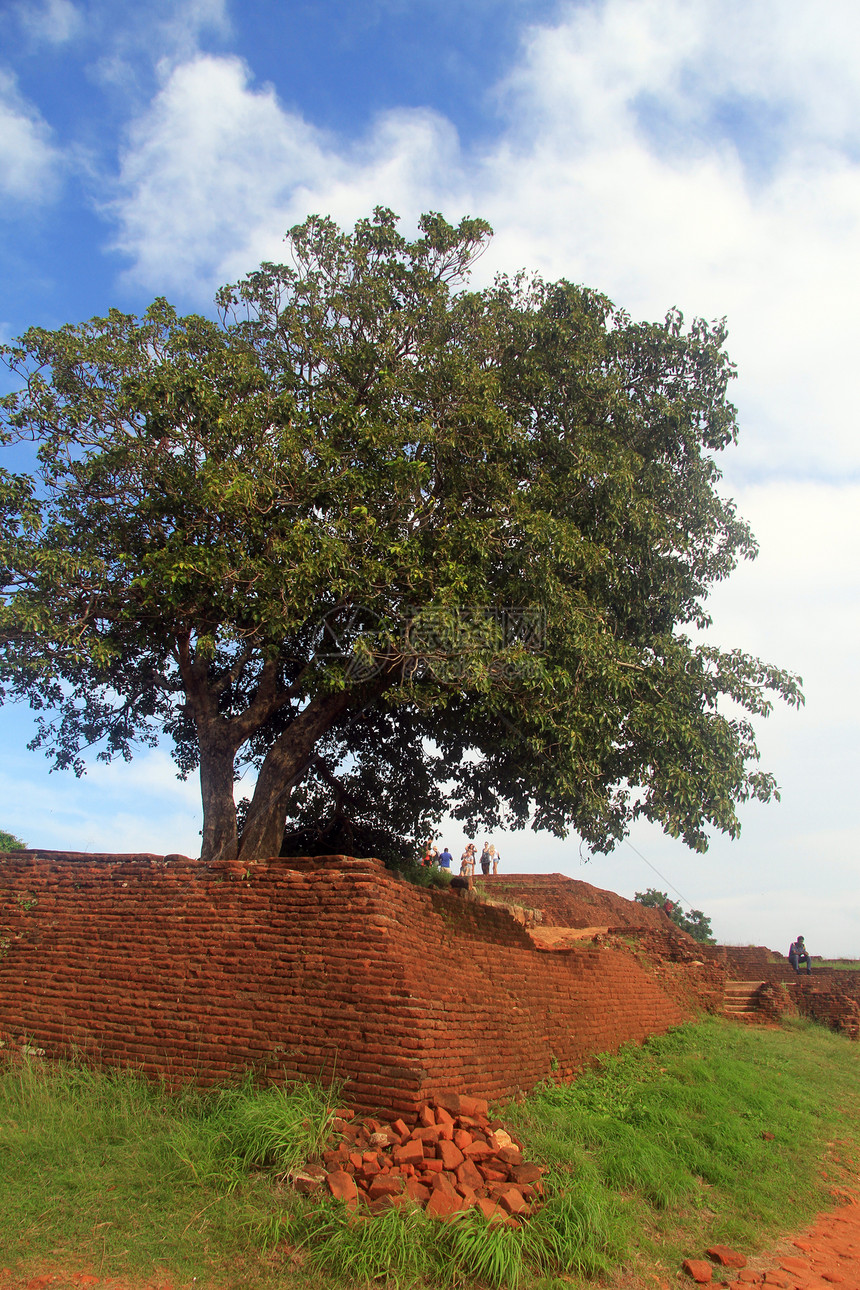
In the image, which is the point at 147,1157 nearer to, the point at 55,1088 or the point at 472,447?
the point at 55,1088

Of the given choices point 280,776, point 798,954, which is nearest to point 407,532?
point 280,776

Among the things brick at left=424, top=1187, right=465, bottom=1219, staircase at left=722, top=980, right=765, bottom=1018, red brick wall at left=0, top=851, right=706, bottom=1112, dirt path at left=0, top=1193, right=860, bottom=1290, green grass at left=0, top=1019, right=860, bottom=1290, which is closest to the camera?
dirt path at left=0, top=1193, right=860, bottom=1290

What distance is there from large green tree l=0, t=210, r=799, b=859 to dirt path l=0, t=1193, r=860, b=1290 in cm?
439

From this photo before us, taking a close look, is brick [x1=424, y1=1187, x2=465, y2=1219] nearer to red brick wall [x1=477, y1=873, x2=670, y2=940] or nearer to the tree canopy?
red brick wall [x1=477, y1=873, x2=670, y2=940]

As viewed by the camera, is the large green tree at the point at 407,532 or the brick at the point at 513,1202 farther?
the large green tree at the point at 407,532

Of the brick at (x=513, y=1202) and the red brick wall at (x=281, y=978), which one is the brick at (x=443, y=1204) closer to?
the brick at (x=513, y=1202)

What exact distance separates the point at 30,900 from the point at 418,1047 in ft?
17.0

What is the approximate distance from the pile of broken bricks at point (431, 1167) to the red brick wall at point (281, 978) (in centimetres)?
24

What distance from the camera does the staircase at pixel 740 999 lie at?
14.4m

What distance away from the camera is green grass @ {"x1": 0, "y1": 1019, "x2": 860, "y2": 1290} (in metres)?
4.29

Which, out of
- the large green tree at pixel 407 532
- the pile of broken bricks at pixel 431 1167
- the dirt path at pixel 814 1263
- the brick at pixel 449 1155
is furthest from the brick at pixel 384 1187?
the large green tree at pixel 407 532

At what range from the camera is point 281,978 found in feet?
21.3

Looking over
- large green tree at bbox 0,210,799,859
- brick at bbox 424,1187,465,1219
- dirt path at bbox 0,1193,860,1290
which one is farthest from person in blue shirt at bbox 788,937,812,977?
brick at bbox 424,1187,465,1219

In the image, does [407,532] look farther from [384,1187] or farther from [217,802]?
[384,1187]
